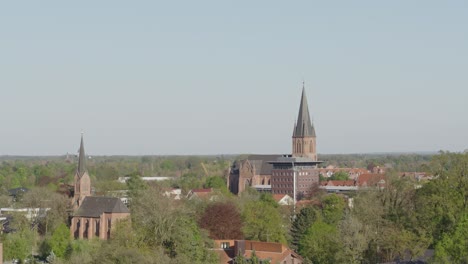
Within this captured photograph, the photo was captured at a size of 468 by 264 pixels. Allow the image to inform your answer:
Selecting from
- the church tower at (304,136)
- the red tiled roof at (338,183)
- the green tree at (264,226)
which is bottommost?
the green tree at (264,226)

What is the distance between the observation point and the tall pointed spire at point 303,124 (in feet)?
489

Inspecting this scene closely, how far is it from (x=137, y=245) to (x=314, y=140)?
317 feet

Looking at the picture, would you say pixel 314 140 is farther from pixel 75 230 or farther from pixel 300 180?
pixel 75 230

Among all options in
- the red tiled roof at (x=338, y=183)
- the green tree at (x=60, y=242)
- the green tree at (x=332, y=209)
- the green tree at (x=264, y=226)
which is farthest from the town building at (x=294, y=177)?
the green tree at (x=60, y=242)

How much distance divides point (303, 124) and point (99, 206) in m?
66.4

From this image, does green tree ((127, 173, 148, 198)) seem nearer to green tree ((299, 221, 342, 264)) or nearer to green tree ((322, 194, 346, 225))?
green tree ((322, 194, 346, 225))

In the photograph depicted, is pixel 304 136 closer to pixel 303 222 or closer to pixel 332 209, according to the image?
pixel 332 209

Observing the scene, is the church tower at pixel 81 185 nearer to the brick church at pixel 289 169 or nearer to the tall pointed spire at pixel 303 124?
the brick church at pixel 289 169

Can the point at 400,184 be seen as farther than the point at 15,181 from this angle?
No

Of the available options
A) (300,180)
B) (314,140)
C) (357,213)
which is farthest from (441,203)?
(314,140)

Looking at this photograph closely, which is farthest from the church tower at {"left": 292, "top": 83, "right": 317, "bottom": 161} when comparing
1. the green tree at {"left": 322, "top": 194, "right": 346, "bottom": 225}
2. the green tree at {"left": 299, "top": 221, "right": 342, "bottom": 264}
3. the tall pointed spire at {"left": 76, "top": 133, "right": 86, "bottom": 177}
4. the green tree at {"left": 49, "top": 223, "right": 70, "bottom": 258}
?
the green tree at {"left": 299, "top": 221, "right": 342, "bottom": 264}

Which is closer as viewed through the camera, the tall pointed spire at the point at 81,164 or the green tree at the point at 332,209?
the green tree at the point at 332,209

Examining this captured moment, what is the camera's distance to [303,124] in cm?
15025

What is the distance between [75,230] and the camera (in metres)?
91.2
